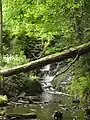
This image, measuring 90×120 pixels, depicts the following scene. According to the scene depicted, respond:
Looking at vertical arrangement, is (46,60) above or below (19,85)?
above

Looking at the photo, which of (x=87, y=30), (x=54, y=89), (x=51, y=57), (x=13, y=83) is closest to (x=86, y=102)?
(x=87, y=30)

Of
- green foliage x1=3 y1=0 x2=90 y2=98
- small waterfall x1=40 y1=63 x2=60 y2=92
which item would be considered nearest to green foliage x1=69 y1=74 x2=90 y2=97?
green foliage x1=3 y1=0 x2=90 y2=98

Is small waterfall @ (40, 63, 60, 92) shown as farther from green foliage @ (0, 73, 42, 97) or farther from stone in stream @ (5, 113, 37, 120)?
stone in stream @ (5, 113, 37, 120)

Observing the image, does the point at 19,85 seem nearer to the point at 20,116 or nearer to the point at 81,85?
the point at 81,85

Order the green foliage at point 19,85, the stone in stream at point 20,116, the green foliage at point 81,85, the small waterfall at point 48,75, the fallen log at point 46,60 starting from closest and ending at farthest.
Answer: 1. the fallen log at point 46,60
2. the stone in stream at point 20,116
3. the green foliage at point 81,85
4. the green foliage at point 19,85
5. the small waterfall at point 48,75

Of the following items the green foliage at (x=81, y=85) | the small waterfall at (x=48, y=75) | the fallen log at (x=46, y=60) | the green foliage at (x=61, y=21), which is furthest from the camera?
the small waterfall at (x=48, y=75)

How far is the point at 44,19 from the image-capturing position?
1403 centimetres

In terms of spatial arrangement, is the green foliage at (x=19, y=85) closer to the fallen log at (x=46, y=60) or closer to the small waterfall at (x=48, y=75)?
the small waterfall at (x=48, y=75)

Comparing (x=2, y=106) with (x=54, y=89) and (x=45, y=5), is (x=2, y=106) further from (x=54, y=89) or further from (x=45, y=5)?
(x=54, y=89)

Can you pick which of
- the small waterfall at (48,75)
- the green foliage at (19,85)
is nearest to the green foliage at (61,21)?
the green foliage at (19,85)

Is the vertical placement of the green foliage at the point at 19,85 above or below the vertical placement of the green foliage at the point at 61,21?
below

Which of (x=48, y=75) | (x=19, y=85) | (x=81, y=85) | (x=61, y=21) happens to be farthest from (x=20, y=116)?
(x=48, y=75)

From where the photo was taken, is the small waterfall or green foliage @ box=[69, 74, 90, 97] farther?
the small waterfall

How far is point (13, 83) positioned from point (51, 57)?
30.1ft
